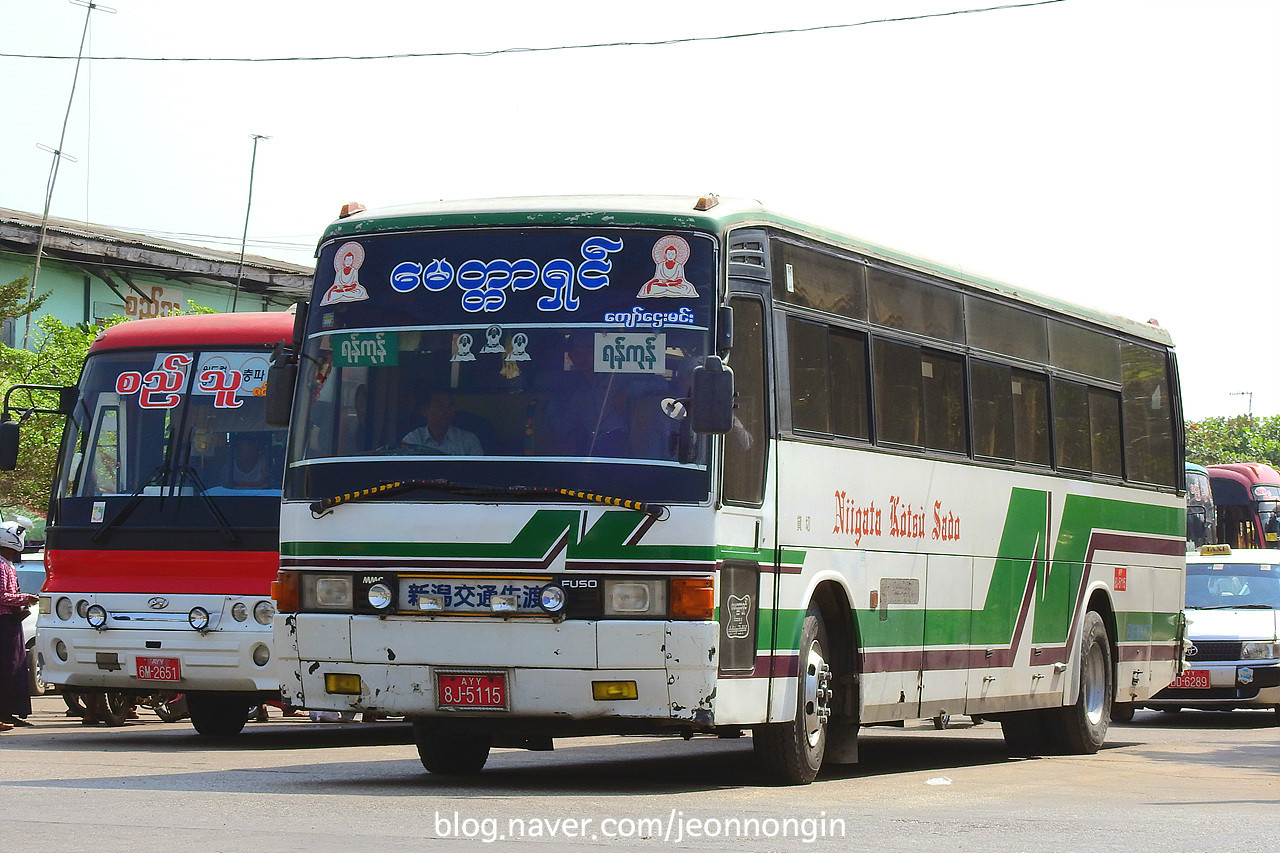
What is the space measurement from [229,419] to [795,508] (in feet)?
18.1

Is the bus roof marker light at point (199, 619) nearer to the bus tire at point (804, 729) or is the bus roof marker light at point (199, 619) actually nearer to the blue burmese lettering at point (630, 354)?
the bus tire at point (804, 729)

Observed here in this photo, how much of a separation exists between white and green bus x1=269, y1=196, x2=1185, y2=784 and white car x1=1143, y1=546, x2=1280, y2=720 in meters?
9.63

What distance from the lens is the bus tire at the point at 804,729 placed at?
11.1 metres

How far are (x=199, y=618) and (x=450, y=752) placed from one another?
3.63 metres

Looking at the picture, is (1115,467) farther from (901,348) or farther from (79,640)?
(79,640)

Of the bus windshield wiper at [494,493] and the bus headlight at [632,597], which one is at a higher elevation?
the bus windshield wiper at [494,493]

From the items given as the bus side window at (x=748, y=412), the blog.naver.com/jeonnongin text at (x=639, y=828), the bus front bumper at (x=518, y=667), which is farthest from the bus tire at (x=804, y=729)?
the blog.naver.com/jeonnongin text at (x=639, y=828)

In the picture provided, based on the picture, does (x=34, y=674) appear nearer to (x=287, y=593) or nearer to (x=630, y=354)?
(x=287, y=593)

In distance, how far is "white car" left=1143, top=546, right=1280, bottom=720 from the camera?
68.4 ft

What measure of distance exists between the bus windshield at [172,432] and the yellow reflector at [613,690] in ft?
17.1

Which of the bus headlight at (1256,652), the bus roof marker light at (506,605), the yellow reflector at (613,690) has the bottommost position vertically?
the yellow reflector at (613,690)

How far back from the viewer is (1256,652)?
2089 centimetres

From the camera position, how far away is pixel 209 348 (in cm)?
1512

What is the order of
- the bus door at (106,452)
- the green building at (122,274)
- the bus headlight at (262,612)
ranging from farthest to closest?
the green building at (122,274) → the bus door at (106,452) → the bus headlight at (262,612)
